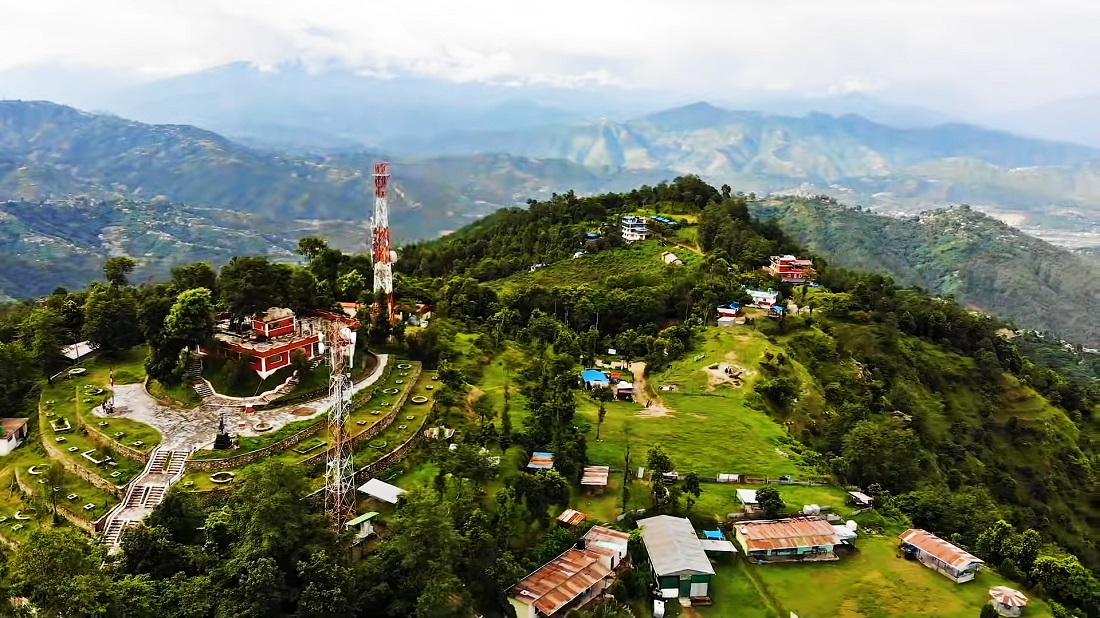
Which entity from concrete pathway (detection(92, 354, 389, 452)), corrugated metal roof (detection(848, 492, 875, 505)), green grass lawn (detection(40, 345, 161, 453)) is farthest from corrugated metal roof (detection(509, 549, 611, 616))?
green grass lawn (detection(40, 345, 161, 453))

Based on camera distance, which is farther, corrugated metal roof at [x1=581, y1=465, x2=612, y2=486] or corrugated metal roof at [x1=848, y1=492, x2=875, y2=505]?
corrugated metal roof at [x1=848, y1=492, x2=875, y2=505]

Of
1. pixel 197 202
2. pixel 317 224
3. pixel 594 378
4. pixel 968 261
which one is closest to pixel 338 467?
pixel 594 378

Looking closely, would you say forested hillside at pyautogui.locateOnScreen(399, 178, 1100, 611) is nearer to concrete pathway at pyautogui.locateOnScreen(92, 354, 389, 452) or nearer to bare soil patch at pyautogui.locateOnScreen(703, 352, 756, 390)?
bare soil patch at pyautogui.locateOnScreen(703, 352, 756, 390)

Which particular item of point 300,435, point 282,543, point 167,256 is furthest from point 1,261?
point 282,543

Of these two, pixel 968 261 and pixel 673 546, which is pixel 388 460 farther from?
pixel 968 261

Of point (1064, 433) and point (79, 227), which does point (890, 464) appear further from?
point (79, 227)

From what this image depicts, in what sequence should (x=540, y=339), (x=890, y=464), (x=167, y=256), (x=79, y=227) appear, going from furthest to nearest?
(x=79, y=227) < (x=167, y=256) < (x=540, y=339) < (x=890, y=464)

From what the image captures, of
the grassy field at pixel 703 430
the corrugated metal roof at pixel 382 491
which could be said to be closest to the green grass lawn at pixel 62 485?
the corrugated metal roof at pixel 382 491
